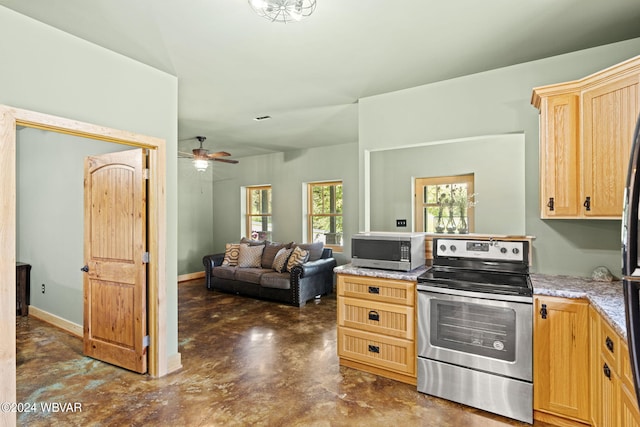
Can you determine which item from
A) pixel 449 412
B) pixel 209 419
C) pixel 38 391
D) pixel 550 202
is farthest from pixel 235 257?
pixel 550 202

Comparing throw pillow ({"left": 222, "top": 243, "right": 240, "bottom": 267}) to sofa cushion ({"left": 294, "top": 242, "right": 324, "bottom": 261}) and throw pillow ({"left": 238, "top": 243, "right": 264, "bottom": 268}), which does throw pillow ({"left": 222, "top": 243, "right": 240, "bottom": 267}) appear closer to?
throw pillow ({"left": 238, "top": 243, "right": 264, "bottom": 268})

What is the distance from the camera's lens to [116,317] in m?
3.03

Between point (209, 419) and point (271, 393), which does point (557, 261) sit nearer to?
point (271, 393)

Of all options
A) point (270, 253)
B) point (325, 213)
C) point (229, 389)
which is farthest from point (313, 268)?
→ point (229, 389)

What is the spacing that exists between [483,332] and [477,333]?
0.13ft

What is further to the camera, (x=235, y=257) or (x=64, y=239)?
(x=235, y=257)

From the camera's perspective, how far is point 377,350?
2.79 m

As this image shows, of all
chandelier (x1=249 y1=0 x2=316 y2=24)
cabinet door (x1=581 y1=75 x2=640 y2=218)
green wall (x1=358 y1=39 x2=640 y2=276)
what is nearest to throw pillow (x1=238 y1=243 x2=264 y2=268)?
green wall (x1=358 y1=39 x2=640 y2=276)

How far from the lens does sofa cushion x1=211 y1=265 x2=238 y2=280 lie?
18.7ft

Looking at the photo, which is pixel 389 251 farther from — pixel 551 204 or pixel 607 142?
pixel 607 142

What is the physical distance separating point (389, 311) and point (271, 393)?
1.11m

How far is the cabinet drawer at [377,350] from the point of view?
2654 mm

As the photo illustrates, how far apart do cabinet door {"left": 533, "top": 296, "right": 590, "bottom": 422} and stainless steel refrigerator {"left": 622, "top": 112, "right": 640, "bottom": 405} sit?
154 cm

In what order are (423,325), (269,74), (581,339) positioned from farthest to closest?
(269,74)
(423,325)
(581,339)
